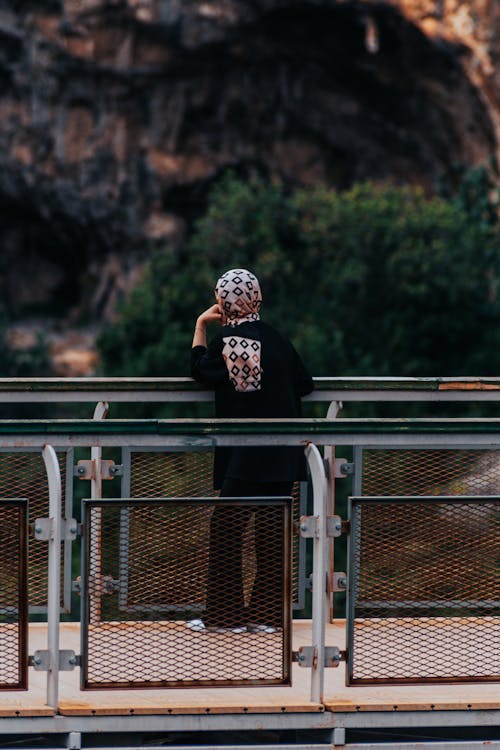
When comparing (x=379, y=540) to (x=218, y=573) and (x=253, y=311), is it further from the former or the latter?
(x=253, y=311)

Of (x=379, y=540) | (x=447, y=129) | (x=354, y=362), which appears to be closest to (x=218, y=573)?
(x=379, y=540)

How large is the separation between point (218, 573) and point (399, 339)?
3068cm

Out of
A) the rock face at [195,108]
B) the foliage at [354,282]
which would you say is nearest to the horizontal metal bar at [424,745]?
the foliage at [354,282]

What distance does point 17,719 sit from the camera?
5.33m

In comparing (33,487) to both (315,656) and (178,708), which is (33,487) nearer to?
(178,708)

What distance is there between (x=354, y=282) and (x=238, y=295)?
3065cm

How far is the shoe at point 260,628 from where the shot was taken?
5430 millimetres

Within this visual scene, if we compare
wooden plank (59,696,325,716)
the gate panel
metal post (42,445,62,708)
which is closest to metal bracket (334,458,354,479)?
the gate panel

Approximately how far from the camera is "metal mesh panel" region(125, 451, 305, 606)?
638 centimetres

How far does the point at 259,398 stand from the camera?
6.29 metres

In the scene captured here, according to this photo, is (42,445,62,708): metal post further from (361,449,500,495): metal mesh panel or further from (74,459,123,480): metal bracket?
(361,449,500,495): metal mesh panel

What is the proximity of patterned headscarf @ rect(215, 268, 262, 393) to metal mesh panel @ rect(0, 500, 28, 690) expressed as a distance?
128 centimetres

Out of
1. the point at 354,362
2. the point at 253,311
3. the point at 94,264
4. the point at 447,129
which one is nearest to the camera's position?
the point at 253,311

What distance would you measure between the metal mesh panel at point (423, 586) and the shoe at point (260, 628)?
9.9 inches
